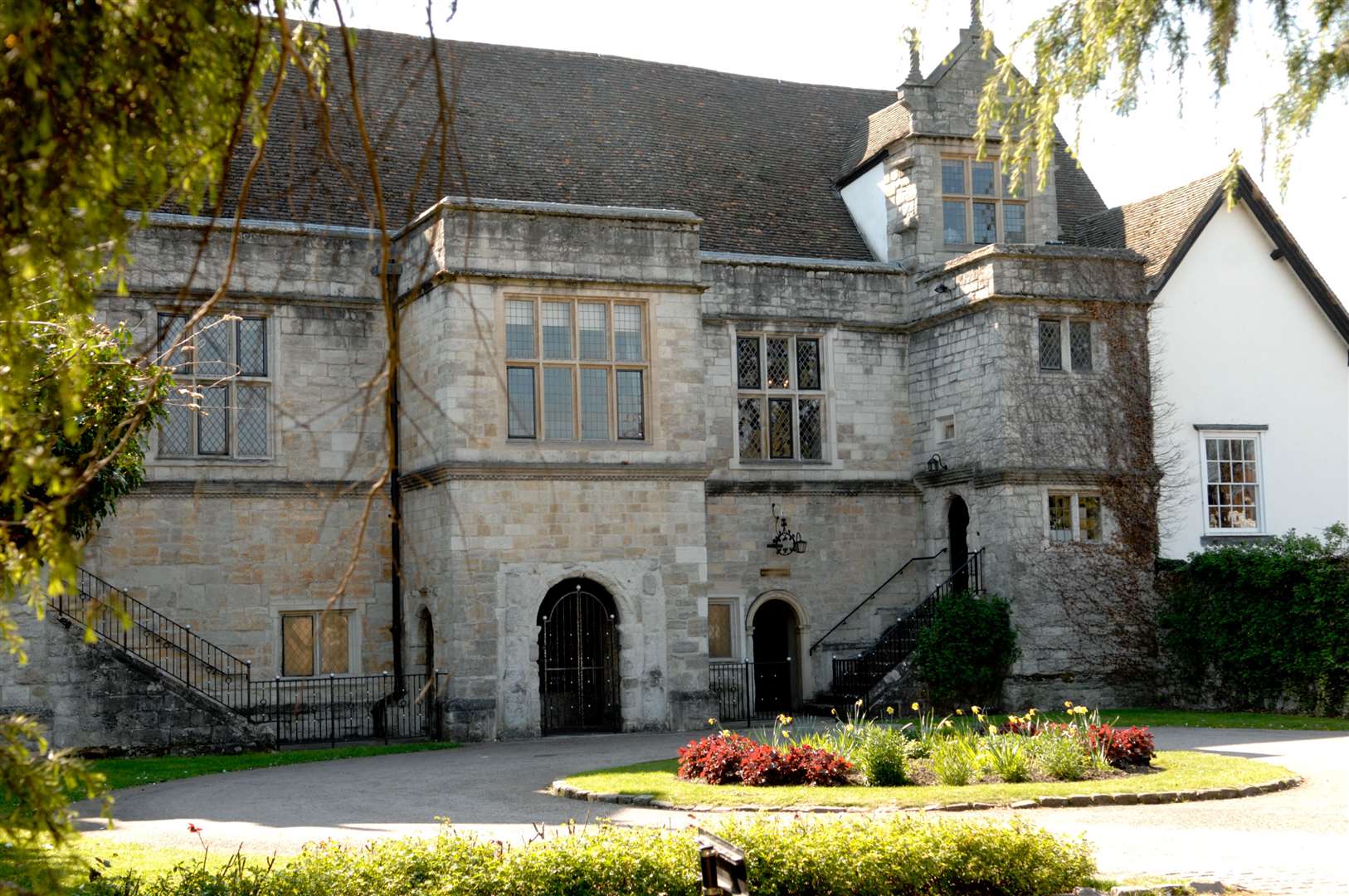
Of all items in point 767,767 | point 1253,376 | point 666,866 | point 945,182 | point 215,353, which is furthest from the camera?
point 945,182

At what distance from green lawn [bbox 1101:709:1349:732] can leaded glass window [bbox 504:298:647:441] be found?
8.05 meters

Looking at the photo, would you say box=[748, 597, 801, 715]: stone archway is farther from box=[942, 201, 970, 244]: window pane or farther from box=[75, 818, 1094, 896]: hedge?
box=[75, 818, 1094, 896]: hedge

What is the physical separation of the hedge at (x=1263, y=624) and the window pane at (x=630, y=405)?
8.69 metres

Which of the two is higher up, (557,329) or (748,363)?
(557,329)

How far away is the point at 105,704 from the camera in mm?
18875

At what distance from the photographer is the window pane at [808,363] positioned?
25391 millimetres

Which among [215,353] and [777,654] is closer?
[215,353]

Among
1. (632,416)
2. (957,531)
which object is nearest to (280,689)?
(632,416)

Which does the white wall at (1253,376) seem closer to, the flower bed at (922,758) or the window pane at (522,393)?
the flower bed at (922,758)

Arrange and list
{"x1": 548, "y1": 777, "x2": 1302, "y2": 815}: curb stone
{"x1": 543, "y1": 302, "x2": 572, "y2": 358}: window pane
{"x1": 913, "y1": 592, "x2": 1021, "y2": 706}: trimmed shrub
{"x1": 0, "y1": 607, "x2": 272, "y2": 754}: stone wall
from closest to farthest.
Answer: {"x1": 548, "y1": 777, "x2": 1302, "y2": 815}: curb stone → {"x1": 0, "y1": 607, "x2": 272, "y2": 754}: stone wall → {"x1": 543, "y1": 302, "x2": 572, "y2": 358}: window pane → {"x1": 913, "y1": 592, "x2": 1021, "y2": 706}: trimmed shrub

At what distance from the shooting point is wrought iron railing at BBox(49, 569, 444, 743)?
21.0 metres

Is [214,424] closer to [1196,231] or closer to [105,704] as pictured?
[105,704]

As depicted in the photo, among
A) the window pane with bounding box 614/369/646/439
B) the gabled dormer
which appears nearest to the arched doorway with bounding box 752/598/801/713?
the window pane with bounding box 614/369/646/439

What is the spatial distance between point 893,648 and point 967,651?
62.6 inches
